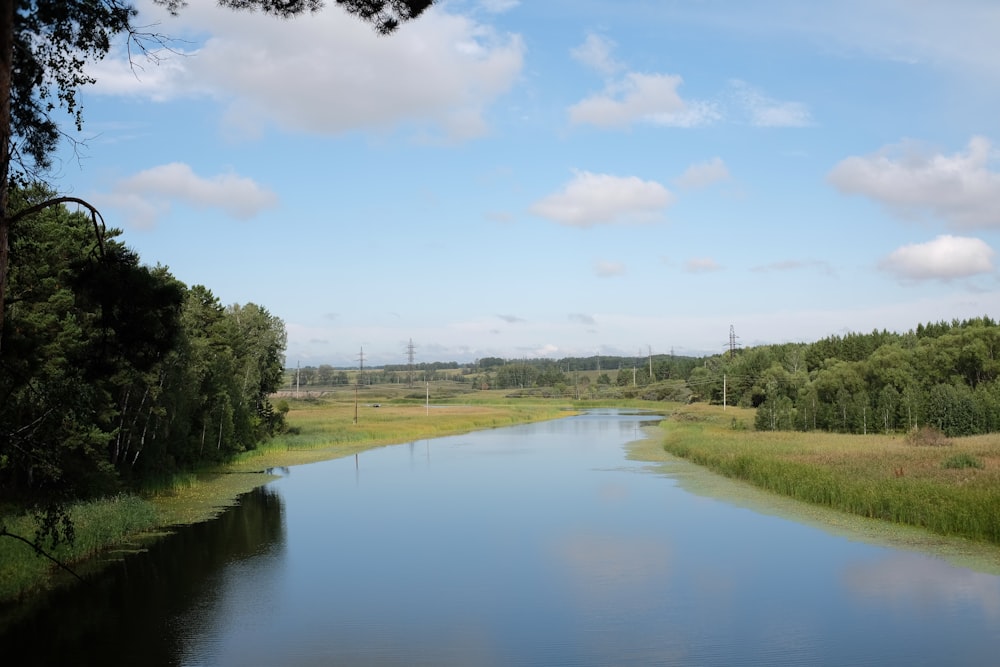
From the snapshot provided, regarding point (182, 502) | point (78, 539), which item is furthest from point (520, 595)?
point (182, 502)

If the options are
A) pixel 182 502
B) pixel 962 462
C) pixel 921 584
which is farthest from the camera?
pixel 962 462

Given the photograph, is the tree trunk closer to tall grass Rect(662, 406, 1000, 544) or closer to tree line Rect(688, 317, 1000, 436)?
tall grass Rect(662, 406, 1000, 544)

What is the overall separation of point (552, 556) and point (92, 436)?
45.7ft

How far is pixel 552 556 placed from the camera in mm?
22406

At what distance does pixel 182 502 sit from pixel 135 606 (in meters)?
14.8

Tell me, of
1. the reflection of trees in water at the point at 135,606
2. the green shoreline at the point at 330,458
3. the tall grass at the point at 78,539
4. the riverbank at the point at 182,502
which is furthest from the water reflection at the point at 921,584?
the riverbank at the point at 182,502

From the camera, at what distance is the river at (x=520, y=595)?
14.7 meters

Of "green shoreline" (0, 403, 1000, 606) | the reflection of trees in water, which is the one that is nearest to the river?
the reflection of trees in water

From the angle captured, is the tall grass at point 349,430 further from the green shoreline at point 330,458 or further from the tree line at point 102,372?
the tree line at point 102,372

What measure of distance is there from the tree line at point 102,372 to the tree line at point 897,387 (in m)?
47.3

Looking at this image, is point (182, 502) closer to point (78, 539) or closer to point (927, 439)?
point (78, 539)

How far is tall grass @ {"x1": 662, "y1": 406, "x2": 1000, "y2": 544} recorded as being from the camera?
77.1 feet

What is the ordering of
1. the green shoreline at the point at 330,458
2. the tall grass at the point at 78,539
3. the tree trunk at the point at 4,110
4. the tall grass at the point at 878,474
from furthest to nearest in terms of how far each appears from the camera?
the tall grass at the point at 878,474
the green shoreline at the point at 330,458
the tall grass at the point at 78,539
the tree trunk at the point at 4,110

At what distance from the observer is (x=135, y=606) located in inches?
692
